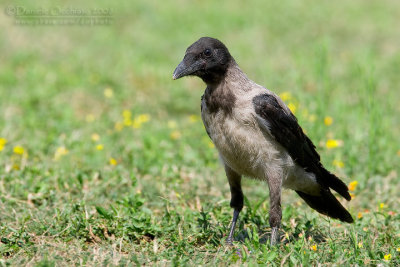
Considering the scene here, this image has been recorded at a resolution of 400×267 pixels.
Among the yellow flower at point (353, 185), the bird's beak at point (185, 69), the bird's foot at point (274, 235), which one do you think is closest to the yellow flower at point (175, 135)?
the yellow flower at point (353, 185)

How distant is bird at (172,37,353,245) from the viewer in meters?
4.64

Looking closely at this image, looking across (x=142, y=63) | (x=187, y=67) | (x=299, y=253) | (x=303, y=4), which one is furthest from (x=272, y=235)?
(x=303, y=4)

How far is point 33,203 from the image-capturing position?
5.46 metres

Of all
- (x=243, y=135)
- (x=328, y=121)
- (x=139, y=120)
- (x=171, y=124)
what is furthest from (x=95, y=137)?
(x=243, y=135)

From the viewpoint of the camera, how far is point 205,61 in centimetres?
475

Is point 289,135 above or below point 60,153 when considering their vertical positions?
above

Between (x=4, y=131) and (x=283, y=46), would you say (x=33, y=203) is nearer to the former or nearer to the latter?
(x=4, y=131)

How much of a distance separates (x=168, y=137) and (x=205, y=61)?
3023 mm

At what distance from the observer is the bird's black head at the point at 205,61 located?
4715 millimetres

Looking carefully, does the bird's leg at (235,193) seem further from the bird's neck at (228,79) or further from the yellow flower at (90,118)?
the yellow flower at (90,118)

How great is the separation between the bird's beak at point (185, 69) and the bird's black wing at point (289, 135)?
0.54 metres

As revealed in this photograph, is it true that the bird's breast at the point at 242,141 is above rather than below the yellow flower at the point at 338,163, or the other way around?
above

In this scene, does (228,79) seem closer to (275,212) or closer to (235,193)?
(235,193)

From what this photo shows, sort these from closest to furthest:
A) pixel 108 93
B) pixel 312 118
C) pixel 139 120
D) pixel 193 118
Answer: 1. pixel 312 118
2. pixel 139 120
3. pixel 193 118
4. pixel 108 93
